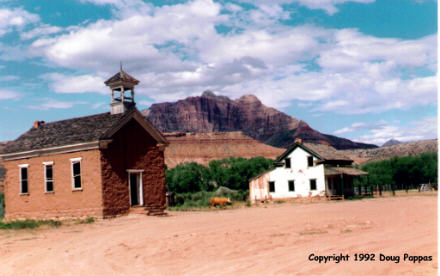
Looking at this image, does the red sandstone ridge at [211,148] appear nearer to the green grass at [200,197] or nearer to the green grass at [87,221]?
the green grass at [200,197]

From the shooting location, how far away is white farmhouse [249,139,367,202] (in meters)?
42.8

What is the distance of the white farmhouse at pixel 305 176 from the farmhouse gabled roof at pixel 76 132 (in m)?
20.4

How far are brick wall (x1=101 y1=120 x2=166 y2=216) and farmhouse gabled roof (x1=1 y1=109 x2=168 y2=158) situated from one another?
428 mm

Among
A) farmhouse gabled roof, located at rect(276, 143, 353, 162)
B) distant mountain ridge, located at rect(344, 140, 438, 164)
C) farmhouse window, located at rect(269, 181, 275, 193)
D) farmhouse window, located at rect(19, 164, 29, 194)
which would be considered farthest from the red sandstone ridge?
farmhouse window, located at rect(19, 164, 29, 194)

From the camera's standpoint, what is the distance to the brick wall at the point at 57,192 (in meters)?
22.7

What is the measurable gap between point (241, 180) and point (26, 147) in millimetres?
32292

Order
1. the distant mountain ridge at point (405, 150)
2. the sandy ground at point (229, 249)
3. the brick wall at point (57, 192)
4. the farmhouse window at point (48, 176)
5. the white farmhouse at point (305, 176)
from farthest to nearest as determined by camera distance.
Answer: the distant mountain ridge at point (405, 150) → the white farmhouse at point (305, 176) → the farmhouse window at point (48, 176) → the brick wall at point (57, 192) → the sandy ground at point (229, 249)

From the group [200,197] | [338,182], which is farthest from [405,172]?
[200,197]

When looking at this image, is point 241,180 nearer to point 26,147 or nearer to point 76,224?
point 26,147

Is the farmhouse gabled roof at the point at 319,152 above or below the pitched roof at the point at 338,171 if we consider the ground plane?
above

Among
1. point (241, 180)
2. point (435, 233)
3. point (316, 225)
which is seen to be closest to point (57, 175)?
point (316, 225)

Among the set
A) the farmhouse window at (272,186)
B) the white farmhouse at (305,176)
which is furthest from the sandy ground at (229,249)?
the farmhouse window at (272,186)

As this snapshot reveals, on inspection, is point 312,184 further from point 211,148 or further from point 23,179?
point 211,148

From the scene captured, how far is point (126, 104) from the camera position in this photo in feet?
83.8
